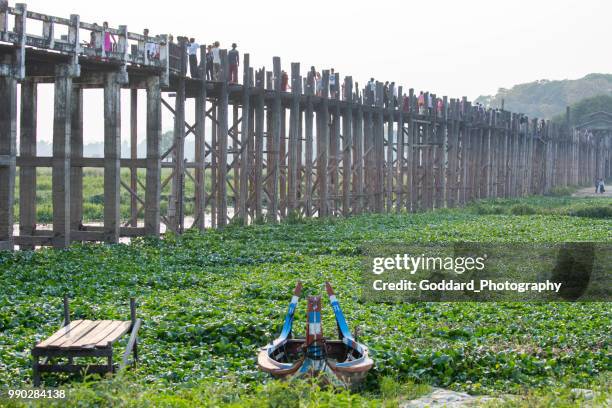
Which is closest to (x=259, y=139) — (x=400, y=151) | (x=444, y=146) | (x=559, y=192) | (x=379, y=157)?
(x=379, y=157)

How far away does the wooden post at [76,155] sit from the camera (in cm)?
2705

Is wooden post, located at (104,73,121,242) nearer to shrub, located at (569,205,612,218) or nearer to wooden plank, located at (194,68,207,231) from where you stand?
wooden plank, located at (194,68,207,231)

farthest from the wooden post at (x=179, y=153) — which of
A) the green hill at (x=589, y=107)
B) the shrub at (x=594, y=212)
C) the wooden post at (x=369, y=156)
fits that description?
the green hill at (x=589, y=107)

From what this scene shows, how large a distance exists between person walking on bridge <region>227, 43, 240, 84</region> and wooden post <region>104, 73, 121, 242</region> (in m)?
6.24

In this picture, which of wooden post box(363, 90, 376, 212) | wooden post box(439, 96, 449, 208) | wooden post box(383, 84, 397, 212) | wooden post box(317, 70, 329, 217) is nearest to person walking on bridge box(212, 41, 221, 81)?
wooden post box(317, 70, 329, 217)

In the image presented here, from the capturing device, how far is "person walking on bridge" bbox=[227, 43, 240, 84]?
104 feet

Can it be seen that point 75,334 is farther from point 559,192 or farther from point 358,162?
point 559,192

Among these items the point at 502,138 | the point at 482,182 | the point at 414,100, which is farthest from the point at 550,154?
the point at 414,100

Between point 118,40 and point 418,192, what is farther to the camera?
point 418,192

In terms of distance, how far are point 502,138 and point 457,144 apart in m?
11.5

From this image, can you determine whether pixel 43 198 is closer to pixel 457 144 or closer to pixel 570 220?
pixel 457 144

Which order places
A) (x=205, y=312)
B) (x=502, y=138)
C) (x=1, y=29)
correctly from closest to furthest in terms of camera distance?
1. (x=205, y=312)
2. (x=1, y=29)
3. (x=502, y=138)

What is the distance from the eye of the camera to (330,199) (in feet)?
129

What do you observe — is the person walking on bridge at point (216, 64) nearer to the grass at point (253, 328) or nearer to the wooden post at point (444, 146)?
the grass at point (253, 328)
